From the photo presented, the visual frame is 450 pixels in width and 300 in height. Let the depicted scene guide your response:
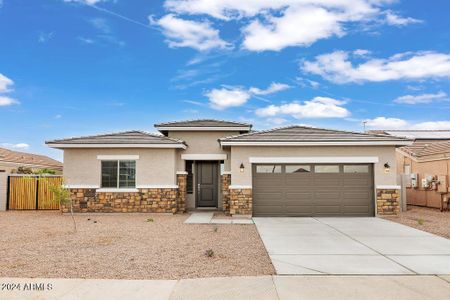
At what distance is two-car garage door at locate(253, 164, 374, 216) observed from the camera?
1455 cm

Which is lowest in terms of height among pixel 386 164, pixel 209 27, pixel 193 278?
pixel 193 278

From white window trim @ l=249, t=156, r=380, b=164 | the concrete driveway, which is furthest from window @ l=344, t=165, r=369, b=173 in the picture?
the concrete driveway

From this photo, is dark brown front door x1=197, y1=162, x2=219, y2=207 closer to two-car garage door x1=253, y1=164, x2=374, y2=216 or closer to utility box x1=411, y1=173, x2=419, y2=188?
two-car garage door x1=253, y1=164, x2=374, y2=216

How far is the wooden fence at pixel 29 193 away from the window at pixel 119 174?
10.0 ft

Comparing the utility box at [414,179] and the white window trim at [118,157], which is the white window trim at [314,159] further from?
the utility box at [414,179]

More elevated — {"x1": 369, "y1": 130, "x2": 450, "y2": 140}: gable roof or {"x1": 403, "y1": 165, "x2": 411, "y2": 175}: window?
{"x1": 369, "y1": 130, "x2": 450, "y2": 140}: gable roof

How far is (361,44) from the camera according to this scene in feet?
56.7

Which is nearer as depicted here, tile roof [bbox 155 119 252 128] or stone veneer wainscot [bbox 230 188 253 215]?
stone veneer wainscot [bbox 230 188 253 215]

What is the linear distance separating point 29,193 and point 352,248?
14.9 m

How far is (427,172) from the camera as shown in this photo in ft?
64.3

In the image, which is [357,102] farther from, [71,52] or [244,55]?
[71,52]

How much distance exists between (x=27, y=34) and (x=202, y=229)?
39.0ft

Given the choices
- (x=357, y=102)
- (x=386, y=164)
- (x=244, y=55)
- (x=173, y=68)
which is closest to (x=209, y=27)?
(x=244, y=55)

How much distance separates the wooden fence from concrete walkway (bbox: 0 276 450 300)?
12.2 m
